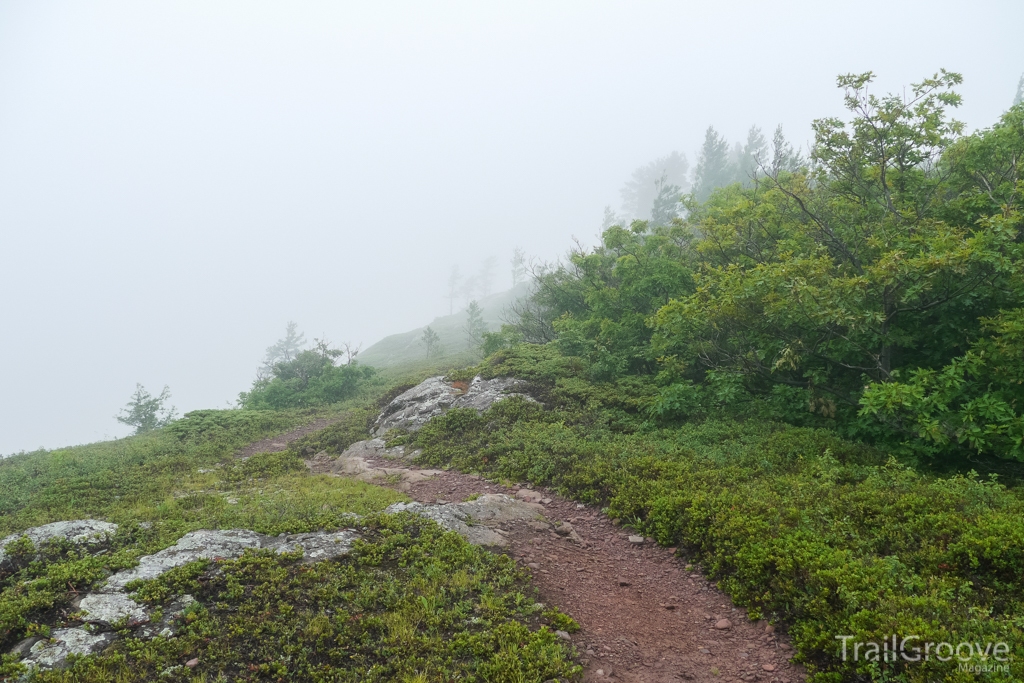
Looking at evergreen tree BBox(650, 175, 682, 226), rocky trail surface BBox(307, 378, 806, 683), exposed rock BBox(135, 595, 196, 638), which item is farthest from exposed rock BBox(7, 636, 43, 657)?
evergreen tree BBox(650, 175, 682, 226)

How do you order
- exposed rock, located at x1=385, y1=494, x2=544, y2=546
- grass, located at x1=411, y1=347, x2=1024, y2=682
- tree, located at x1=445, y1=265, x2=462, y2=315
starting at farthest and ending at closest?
tree, located at x1=445, y1=265, x2=462, y2=315, exposed rock, located at x1=385, y1=494, x2=544, y2=546, grass, located at x1=411, y1=347, x2=1024, y2=682

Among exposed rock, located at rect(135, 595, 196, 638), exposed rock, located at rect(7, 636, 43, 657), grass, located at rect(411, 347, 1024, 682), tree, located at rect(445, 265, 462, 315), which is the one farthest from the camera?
tree, located at rect(445, 265, 462, 315)

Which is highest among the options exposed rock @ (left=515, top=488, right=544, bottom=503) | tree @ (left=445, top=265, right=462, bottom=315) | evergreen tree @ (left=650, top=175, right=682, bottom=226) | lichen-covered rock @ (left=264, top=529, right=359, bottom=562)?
tree @ (left=445, top=265, right=462, bottom=315)

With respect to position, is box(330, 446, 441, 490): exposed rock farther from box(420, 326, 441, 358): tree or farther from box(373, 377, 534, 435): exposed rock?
box(420, 326, 441, 358): tree

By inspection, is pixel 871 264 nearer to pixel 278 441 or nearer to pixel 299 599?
pixel 299 599

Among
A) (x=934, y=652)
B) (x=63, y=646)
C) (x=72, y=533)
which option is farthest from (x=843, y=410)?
(x=72, y=533)

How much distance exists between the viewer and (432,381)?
19547 millimetres

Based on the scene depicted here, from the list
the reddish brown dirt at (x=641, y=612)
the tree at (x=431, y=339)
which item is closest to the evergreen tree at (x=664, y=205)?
the tree at (x=431, y=339)

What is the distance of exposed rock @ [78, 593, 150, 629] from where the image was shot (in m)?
5.45

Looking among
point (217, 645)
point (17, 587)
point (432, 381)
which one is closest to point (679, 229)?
point (432, 381)

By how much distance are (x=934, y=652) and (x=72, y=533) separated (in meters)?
11.5

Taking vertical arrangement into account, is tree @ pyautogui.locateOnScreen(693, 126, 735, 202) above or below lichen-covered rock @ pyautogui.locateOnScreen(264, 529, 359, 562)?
above

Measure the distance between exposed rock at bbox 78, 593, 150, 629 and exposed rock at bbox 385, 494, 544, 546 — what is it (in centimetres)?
394

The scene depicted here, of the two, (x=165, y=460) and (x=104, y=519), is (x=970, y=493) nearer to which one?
(x=104, y=519)
